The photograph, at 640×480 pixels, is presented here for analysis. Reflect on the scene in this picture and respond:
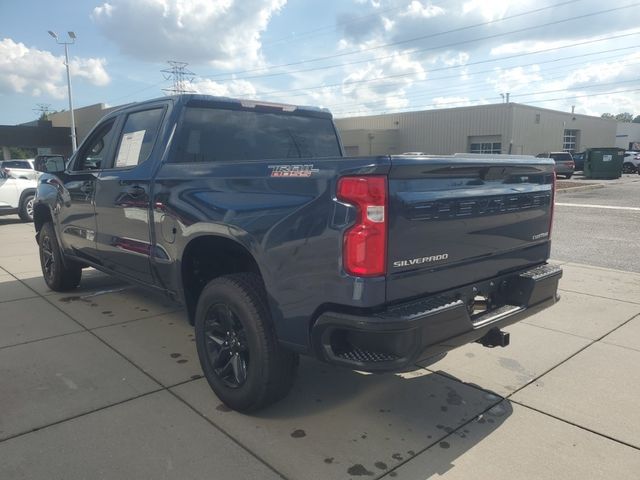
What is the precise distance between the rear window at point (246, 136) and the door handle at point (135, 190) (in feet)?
1.21

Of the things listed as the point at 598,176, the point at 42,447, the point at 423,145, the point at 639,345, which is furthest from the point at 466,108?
the point at 42,447

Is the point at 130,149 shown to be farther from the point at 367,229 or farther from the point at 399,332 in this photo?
the point at 399,332

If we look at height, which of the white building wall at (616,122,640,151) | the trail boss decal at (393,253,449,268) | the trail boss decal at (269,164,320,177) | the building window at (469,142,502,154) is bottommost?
the trail boss decal at (393,253,449,268)

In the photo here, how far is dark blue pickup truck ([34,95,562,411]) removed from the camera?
8.08ft

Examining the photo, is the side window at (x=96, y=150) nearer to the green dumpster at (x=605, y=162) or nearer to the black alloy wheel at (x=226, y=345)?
the black alloy wheel at (x=226, y=345)

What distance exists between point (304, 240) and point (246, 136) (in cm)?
186

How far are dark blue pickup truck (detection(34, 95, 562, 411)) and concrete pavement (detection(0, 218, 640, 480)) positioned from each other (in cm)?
36

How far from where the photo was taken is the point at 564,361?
4090 mm

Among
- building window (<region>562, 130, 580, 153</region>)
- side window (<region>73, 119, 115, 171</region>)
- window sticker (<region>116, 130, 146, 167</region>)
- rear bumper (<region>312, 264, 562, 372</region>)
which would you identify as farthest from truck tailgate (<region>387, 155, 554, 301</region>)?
building window (<region>562, 130, 580, 153</region>)

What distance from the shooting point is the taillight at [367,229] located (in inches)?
94.9

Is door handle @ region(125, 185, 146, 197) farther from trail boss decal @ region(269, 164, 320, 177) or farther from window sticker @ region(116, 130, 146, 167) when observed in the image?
Answer: trail boss decal @ region(269, 164, 320, 177)

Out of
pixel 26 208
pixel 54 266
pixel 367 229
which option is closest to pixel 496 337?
pixel 367 229

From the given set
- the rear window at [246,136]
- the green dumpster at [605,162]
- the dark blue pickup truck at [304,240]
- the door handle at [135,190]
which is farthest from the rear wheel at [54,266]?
the green dumpster at [605,162]

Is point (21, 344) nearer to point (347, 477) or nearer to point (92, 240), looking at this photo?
point (92, 240)
